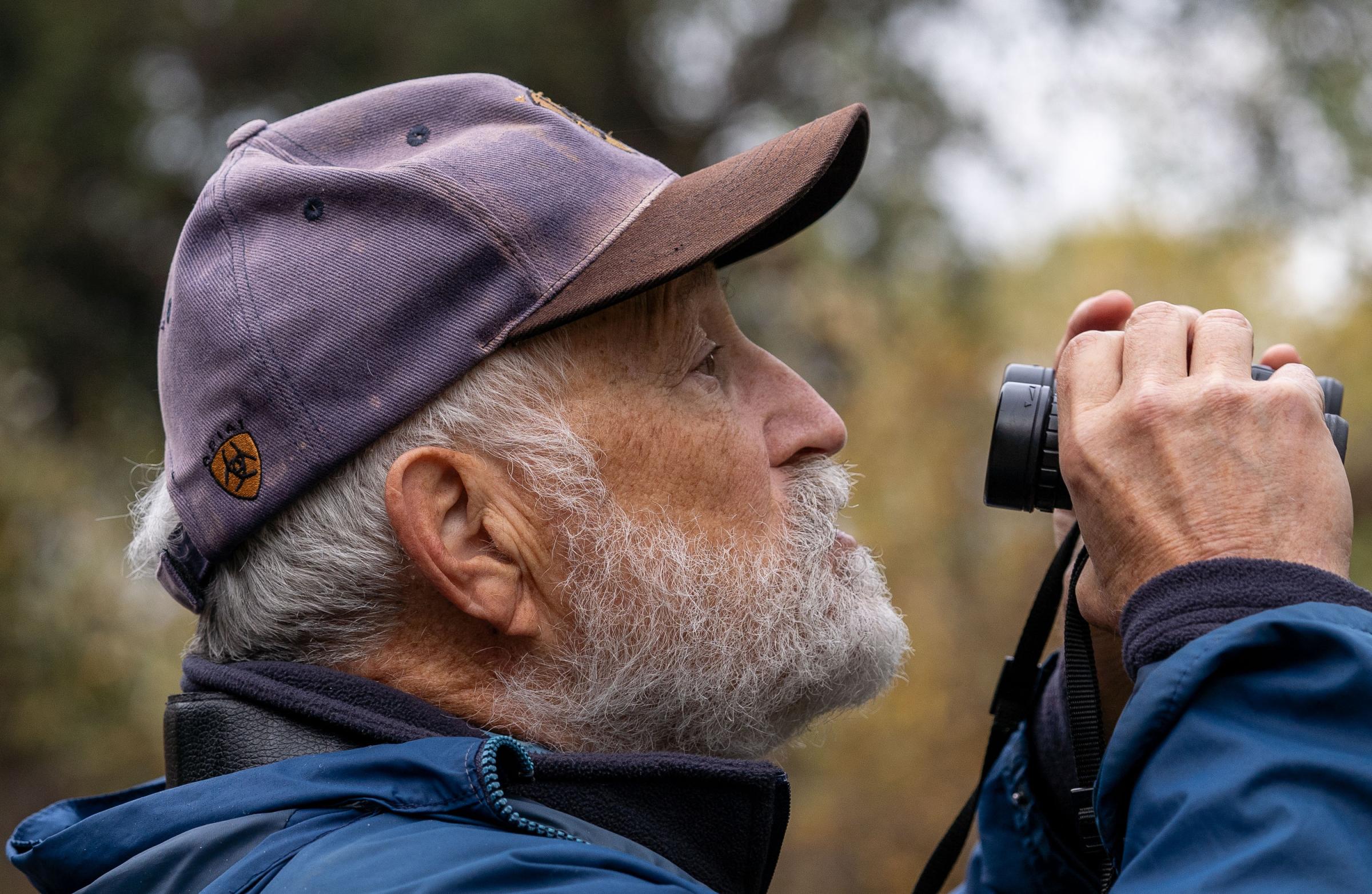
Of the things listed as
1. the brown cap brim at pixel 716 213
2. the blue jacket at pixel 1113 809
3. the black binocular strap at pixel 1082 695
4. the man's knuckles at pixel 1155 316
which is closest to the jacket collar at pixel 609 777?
the blue jacket at pixel 1113 809

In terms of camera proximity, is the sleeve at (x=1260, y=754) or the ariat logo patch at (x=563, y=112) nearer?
the sleeve at (x=1260, y=754)

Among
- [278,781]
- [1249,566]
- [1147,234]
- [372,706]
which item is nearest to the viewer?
[1249,566]

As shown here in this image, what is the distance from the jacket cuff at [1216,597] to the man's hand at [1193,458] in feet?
0.08

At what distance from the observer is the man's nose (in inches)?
62.7

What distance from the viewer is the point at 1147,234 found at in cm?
1166

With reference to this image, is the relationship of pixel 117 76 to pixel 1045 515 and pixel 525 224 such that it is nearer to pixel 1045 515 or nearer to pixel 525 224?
pixel 1045 515

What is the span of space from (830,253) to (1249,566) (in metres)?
5.80

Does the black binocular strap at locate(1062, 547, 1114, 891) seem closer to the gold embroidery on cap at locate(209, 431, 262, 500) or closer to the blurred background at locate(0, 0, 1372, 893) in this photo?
the gold embroidery on cap at locate(209, 431, 262, 500)

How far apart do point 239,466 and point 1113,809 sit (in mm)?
992

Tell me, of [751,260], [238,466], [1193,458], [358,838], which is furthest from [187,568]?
[751,260]

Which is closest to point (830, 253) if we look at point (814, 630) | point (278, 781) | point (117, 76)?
point (117, 76)

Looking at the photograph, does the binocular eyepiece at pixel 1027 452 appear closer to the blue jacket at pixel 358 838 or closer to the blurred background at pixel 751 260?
the blue jacket at pixel 358 838

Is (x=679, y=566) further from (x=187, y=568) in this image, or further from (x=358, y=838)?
(x=187, y=568)

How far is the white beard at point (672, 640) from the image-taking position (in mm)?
1425
